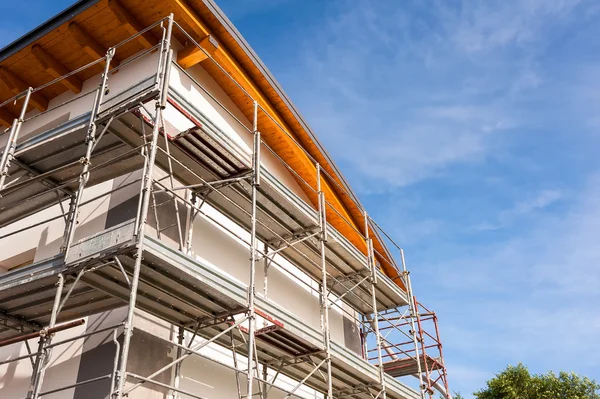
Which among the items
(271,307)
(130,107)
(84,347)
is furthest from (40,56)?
(271,307)

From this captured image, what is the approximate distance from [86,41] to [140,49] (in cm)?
122

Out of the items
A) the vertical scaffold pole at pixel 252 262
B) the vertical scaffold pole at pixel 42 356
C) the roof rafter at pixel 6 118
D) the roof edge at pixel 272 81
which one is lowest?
the vertical scaffold pole at pixel 42 356

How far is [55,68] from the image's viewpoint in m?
13.4

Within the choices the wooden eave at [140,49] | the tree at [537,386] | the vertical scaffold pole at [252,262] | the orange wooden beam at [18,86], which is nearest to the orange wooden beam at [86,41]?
the wooden eave at [140,49]

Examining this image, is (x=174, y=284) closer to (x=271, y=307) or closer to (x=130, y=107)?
(x=271, y=307)

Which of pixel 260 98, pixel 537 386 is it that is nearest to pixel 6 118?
pixel 260 98

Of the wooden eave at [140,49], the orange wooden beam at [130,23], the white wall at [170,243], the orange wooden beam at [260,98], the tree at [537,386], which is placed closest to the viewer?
the white wall at [170,243]

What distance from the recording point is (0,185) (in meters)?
10.4

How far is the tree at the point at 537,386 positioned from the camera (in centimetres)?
2788

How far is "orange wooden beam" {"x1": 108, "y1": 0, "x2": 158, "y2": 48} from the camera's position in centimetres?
1227

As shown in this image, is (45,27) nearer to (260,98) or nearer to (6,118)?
(6,118)

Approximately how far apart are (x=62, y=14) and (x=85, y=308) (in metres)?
6.92

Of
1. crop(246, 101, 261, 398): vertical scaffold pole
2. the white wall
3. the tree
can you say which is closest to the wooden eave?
the white wall

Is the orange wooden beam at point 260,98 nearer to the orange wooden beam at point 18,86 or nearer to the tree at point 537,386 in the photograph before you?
the orange wooden beam at point 18,86
